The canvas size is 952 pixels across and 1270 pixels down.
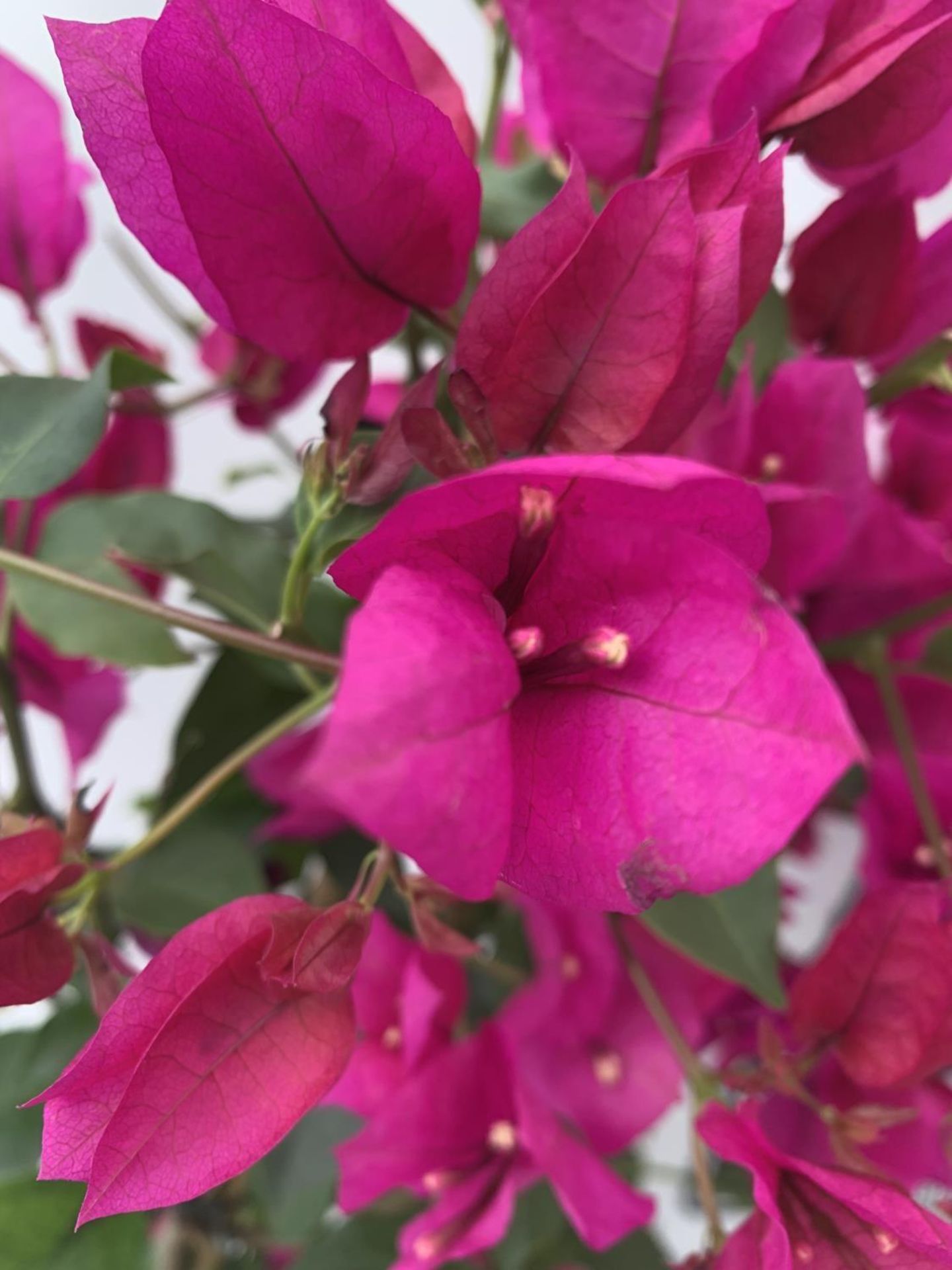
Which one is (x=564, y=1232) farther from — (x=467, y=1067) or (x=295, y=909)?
(x=295, y=909)

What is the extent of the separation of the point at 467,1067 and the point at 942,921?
171 millimetres

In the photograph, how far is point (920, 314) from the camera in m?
0.33

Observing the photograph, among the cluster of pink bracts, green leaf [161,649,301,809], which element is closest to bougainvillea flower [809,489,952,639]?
the cluster of pink bracts

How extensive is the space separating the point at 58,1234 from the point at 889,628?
1.19ft

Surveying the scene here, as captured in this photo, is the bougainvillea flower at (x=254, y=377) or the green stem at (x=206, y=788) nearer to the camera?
the green stem at (x=206, y=788)

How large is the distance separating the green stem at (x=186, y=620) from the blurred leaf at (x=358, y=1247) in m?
0.36

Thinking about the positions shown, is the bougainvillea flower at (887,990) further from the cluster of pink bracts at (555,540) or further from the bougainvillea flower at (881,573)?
the bougainvillea flower at (881,573)

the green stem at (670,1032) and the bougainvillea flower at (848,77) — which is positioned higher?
the bougainvillea flower at (848,77)

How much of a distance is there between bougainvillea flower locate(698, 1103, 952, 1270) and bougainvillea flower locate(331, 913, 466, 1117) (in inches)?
4.6

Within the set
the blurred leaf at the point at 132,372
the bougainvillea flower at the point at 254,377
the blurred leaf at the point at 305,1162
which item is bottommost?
the blurred leaf at the point at 305,1162

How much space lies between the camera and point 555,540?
0.66ft

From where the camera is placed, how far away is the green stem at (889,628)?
1.22ft

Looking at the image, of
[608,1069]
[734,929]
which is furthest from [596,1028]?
[734,929]

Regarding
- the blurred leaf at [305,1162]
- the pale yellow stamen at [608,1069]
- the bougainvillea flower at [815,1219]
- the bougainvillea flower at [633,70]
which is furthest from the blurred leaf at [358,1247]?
the bougainvillea flower at [633,70]
